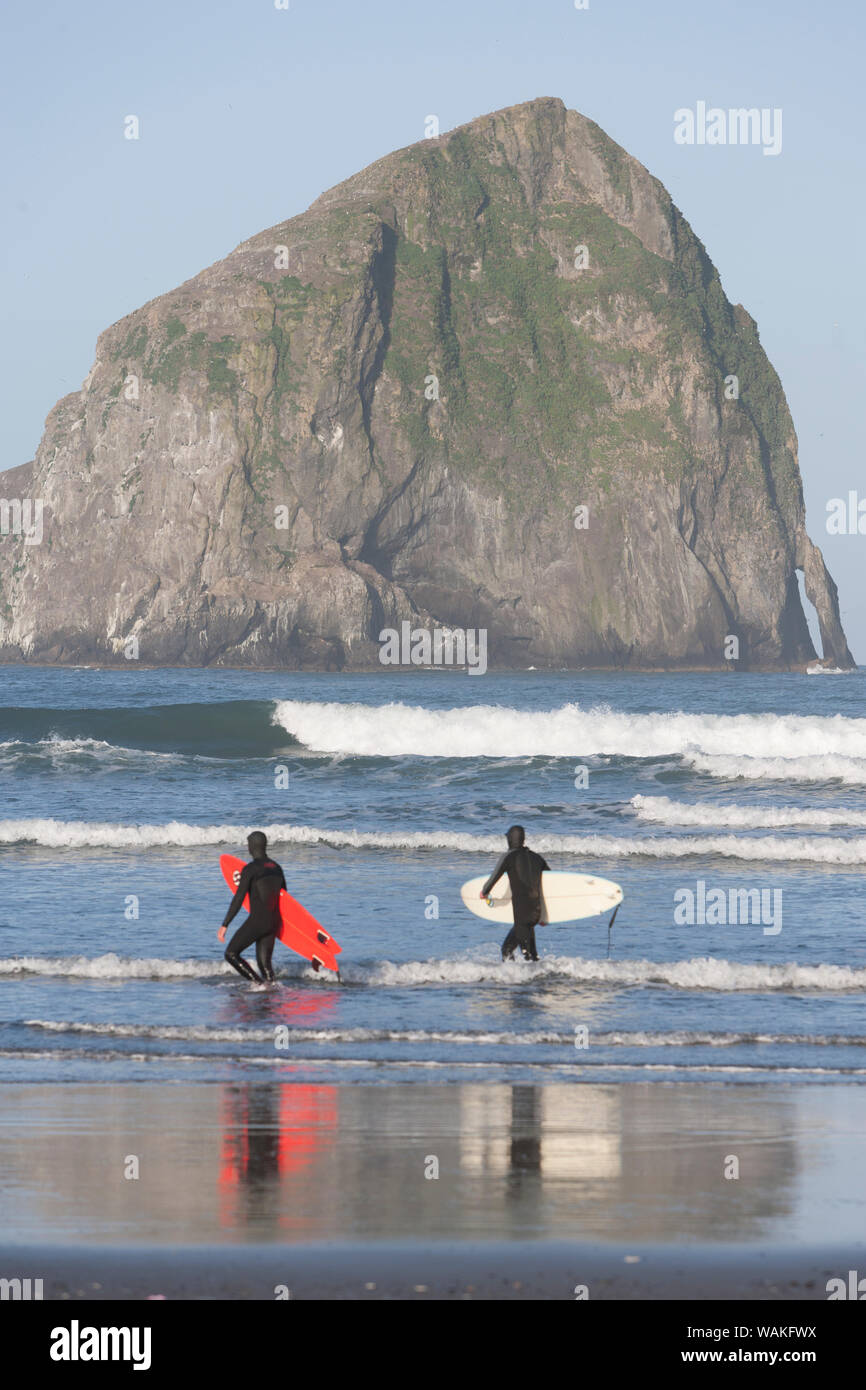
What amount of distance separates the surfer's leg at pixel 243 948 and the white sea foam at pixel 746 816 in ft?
42.8

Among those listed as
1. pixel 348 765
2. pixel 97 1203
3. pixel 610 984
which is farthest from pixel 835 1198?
pixel 348 765

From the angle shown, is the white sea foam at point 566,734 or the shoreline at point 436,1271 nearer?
the shoreline at point 436,1271

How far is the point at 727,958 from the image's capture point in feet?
47.3

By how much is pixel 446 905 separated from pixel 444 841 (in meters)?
5.27

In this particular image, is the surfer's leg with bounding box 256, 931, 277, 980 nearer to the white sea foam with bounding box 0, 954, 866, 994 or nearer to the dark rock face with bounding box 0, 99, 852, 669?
the white sea foam with bounding box 0, 954, 866, 994

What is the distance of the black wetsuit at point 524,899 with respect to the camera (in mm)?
14156

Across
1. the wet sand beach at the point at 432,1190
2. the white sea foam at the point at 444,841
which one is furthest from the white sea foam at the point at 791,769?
the wet sand beach at the point at 432,1190

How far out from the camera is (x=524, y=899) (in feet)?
46.5

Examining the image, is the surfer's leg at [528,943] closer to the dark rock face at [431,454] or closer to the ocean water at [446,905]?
the ocean water at [446,905]

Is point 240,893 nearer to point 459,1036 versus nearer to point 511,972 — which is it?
point 511,972

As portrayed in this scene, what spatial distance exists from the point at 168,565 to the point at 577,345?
186ft

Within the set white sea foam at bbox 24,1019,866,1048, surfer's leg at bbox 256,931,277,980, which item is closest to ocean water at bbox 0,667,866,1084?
white sea foam at bbox 24,1019,866,1048

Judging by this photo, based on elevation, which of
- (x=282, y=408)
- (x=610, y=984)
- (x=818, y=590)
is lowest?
(x=610, y=984)
